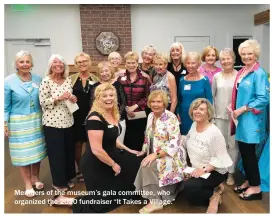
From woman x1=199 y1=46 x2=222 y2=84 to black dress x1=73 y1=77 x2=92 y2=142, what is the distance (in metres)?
1.29

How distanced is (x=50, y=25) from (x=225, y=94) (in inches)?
168

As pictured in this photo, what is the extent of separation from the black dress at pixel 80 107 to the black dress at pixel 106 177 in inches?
21.0

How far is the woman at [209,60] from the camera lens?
261cm

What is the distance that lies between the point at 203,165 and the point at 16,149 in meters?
1.71

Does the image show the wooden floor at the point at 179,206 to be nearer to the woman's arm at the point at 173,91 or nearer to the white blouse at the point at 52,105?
the white blouse at the point at 52,105

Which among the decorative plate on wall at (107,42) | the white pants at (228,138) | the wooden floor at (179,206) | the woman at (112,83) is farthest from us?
the decorative plate on wall at (107,42)

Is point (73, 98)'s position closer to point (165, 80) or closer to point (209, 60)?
point (165, 80)

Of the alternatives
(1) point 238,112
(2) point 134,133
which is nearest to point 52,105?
A: (2) point 134,133

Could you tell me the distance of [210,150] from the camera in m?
2.00

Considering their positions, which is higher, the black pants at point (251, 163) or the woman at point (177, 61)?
the woman at point (177, 61)

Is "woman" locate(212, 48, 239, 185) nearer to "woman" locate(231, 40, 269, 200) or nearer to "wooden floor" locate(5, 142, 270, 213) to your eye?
"woman" locate(231, 40, 269, 200)

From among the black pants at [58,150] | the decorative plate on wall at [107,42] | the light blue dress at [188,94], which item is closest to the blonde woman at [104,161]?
the black pants at [58,150]

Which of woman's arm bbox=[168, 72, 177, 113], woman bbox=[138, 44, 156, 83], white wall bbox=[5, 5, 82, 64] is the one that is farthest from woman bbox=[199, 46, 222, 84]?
white wall bbox=[5, 5, 82, 64]

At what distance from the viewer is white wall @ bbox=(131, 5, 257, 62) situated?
531cm
